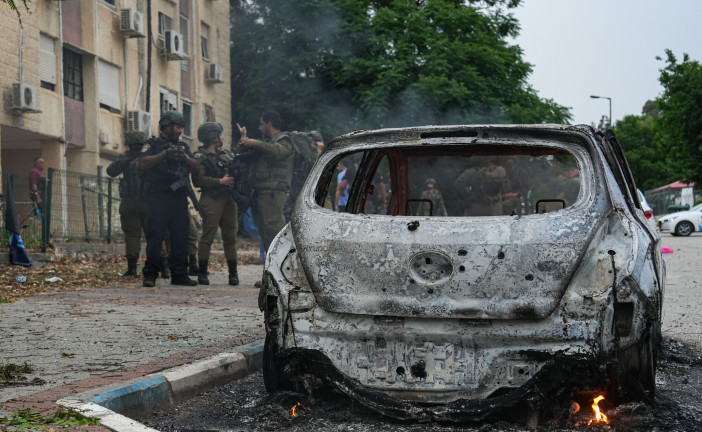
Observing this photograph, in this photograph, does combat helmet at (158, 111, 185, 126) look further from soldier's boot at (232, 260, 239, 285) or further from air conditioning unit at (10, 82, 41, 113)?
air conditioning unit at (10, 82, 41, 113)

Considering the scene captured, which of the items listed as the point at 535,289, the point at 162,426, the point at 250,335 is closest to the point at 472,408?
the point at 535,289

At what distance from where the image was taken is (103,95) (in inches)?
992

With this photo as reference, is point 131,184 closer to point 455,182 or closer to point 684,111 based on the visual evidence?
point 455,182

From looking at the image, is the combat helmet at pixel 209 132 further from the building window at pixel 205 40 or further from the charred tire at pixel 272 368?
the building window at pixel 205 40

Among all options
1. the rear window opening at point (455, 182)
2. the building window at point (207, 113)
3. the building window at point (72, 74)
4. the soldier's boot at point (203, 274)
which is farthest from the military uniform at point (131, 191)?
the building window at point (207, 113)

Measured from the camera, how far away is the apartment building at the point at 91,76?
21.2 metres

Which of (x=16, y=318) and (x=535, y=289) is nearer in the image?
(x=535, y=289)

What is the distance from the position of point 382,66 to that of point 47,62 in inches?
485

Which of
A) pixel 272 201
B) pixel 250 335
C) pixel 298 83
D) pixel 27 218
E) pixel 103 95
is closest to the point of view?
pixel 250 335

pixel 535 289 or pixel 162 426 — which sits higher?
pixel 535 289

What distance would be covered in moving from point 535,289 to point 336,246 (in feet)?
3.14

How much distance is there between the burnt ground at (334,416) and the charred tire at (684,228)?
31563 mm

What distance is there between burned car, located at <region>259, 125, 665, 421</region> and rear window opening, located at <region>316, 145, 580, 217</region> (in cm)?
88

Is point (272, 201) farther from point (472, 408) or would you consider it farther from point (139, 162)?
point (472, 408)
